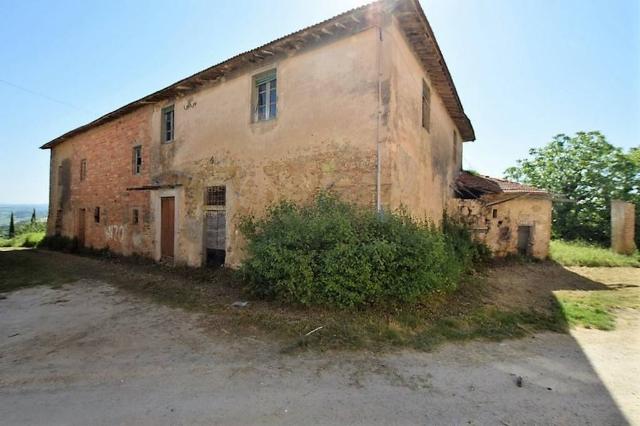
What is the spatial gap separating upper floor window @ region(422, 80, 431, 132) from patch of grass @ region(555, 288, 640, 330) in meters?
5.66

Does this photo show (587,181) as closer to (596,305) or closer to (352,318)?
(596,305)

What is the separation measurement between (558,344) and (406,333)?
86.0 inches

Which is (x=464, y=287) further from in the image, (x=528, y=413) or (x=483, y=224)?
(x=483, y=224)

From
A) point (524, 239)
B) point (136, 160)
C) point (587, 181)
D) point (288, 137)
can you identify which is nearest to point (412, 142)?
point (288, 137)

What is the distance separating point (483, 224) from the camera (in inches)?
469

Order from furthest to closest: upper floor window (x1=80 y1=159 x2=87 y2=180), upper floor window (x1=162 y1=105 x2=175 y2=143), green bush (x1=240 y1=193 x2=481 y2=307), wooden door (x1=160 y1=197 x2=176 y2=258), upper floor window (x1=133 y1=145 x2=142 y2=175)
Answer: upper floor window (x1=80 y1=159 x2=87 y2=180)
upper floor window (x1=133 y1=145 x2=142 y2=175)
upper floor window (x1=162 y1=105 x2=175 y2=143)
wooden door (x1=160 y1=197 x2=176 y2=258)
green bush (x1=240 y1=193 x2=481 y2=307)

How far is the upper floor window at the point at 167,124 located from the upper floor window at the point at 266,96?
4.29 metres

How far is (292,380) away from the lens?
322 centimetres

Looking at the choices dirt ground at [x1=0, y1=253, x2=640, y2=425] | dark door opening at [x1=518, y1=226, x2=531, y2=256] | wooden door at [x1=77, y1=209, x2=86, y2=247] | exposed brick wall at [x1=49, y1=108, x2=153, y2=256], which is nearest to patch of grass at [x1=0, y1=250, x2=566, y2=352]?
dirt ground at [x1=0, y1=253, x2=640, y2=425]

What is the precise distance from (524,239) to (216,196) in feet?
40.5

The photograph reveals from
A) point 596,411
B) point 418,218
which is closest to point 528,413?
point 596,411

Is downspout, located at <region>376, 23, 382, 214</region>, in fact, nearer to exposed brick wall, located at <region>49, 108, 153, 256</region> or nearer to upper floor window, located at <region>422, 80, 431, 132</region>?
upper floor window, located at <region>422, 80, 431, 132</region>

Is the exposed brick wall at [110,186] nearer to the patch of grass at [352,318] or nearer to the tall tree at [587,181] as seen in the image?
the patch of grass at [352,318]

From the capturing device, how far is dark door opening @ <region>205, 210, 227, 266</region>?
9.05 metres
